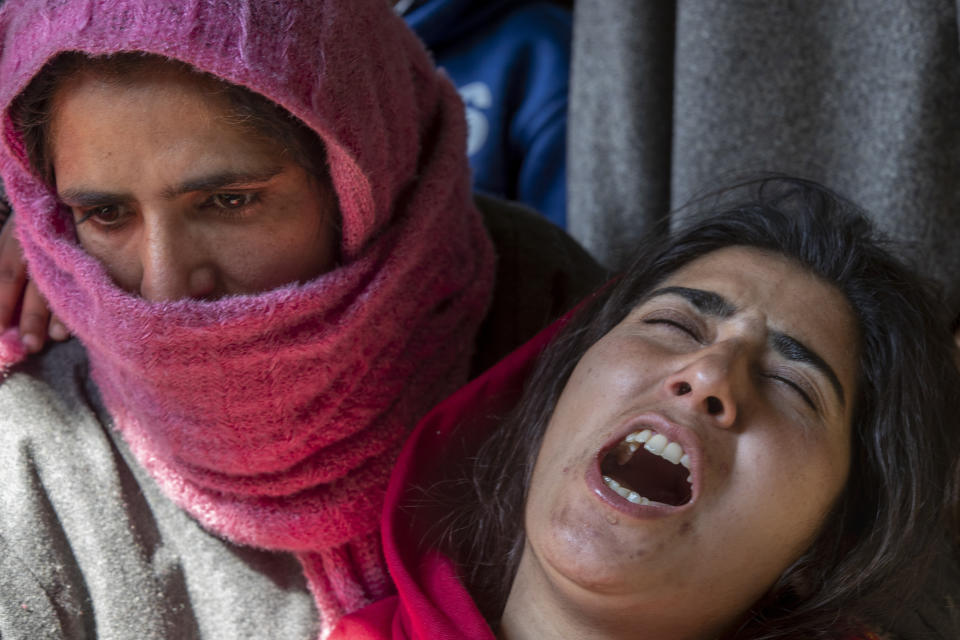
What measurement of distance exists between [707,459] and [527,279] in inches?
23.6

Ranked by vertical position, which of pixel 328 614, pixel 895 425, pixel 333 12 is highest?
pixel 333 12

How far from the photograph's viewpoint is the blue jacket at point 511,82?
2145 mm

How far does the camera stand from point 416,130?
54.1 inches

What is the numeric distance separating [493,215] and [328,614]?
691 mm

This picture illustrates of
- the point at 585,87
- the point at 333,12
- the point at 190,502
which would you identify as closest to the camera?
the point at 333,12

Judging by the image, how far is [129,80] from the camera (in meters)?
1.14

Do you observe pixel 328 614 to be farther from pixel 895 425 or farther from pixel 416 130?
pixel 895 425

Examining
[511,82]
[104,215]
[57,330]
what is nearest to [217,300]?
[104,215]

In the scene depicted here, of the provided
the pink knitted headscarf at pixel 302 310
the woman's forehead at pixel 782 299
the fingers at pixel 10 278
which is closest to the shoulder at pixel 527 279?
the pink knitted headscarf at pixel 302 310

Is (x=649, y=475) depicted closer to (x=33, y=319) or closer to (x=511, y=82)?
(x=33, y=319)

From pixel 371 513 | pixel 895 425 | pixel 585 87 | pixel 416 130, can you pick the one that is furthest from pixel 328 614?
pixel 585 87

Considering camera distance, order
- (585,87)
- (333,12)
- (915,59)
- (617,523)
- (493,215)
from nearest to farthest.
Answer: (617,523), (333,12), (915,59), (493,215), (585,87)

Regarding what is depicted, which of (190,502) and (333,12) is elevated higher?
(333,12)

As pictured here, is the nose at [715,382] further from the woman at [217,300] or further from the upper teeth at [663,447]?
the woman at [217,300]
